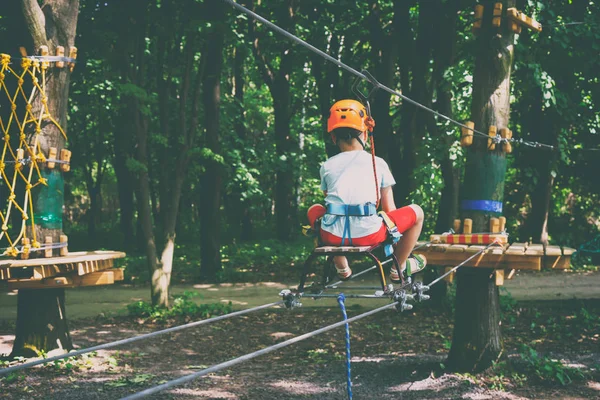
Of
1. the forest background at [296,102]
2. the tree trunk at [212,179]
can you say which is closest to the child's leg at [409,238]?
the forest background at [296,102]

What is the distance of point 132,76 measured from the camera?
12031mm

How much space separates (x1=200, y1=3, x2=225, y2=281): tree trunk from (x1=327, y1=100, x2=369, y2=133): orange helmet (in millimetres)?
10767

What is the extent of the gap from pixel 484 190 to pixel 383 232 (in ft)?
11.7

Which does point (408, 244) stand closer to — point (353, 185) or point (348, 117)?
point (353, 185)

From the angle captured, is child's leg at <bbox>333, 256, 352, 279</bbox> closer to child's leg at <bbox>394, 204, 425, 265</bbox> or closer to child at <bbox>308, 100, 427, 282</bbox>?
child at <bbox>308, 100, 427, 282</bbox>

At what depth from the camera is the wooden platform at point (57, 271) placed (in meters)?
5.78

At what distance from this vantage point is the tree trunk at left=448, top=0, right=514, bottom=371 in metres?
7.59

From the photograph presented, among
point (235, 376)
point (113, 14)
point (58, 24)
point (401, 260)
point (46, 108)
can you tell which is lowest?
point (235, 376)

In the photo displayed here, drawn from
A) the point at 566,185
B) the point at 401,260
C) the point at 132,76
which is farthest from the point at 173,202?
the point at 566,185

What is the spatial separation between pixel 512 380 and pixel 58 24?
685 centimetres

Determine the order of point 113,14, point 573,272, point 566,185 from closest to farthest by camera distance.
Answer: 1. point 113,14
2. point 573,272
3. point 566,185

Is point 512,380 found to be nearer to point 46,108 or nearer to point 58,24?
point 46,108

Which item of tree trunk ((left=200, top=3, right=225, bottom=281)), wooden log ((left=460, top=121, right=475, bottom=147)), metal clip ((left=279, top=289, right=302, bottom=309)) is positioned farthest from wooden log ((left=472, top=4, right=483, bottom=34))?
tree trunk ((left=200, top=3, right=225, bottom=281))

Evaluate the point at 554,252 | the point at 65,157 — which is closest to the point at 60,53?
the point at 65,157
